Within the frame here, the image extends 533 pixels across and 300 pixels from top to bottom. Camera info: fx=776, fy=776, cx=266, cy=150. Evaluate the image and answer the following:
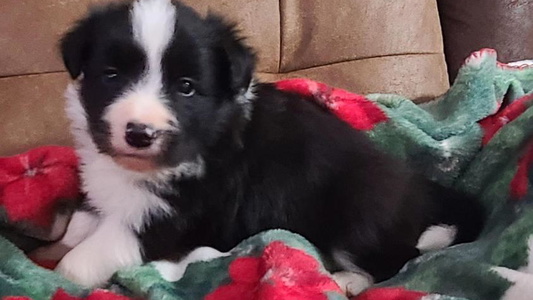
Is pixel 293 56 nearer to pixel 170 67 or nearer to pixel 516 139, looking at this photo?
pixel 516 139

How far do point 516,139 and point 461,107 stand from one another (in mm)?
293

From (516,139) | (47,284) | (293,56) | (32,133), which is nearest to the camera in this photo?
(47,284)

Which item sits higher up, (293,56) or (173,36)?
(173,36)

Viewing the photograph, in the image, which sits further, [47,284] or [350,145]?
[350,145]

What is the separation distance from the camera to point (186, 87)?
5.46ft

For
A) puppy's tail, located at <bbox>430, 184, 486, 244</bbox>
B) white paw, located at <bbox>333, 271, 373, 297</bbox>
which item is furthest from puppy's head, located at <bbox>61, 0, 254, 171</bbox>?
puppy's tail, located at <bbox>430, 184, 486, 244</bbox>

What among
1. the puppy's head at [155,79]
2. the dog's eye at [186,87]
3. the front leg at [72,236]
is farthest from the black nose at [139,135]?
the front leg at [72,236]

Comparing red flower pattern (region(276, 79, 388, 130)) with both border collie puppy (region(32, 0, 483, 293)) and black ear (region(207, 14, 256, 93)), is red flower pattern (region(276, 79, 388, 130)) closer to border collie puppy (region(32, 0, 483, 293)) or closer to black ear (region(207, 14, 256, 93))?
border collie puppy (region(32, 0, 483, 293))

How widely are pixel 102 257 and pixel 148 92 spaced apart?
39cm

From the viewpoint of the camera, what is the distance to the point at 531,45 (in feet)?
9.52

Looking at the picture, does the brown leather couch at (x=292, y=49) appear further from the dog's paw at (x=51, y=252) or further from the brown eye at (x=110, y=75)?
the brown eye at (x=110, y=75)

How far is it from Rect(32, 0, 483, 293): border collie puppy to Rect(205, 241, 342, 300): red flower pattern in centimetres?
20

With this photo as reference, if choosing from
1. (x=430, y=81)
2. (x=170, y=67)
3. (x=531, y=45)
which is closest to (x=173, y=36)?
(x=170, y=67)

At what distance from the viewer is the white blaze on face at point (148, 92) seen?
1562 millimetres
